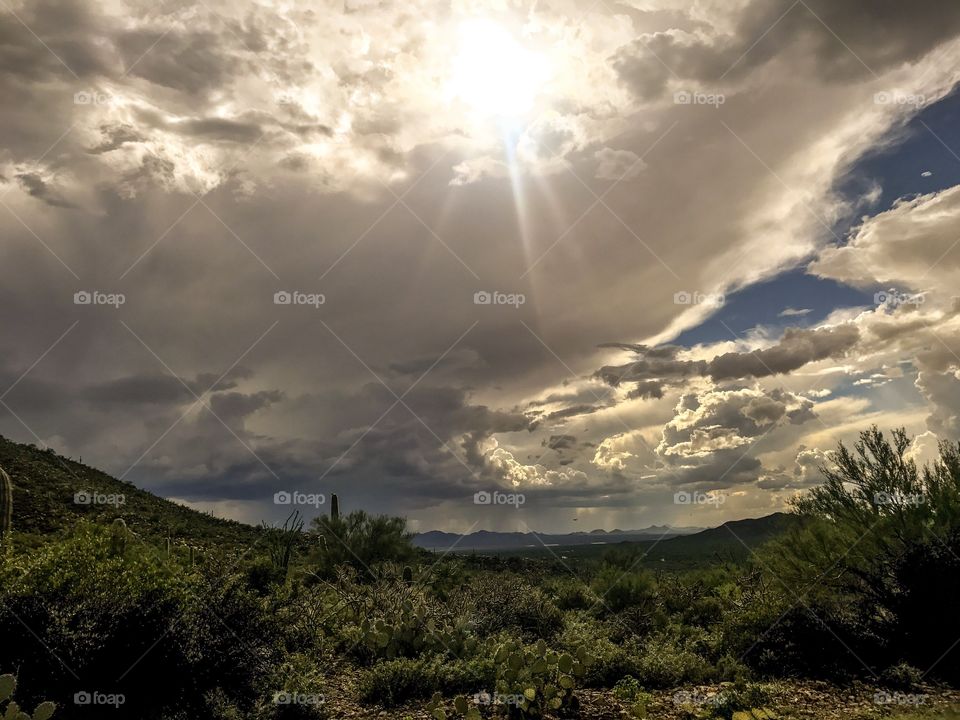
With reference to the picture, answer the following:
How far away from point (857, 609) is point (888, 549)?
1.28 metres

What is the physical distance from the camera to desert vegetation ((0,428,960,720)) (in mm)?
7750

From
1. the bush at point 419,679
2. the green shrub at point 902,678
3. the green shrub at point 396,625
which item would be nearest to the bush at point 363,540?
the green shrub at point 396,625

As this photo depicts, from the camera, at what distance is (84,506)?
30922 mm

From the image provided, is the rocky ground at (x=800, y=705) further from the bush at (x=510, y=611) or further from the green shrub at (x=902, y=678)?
the bush at (x=510, y=611)

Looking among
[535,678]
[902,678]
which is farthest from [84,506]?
[902,678]

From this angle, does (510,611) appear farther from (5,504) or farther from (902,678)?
(5,504)

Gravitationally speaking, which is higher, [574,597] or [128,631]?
[128,631]

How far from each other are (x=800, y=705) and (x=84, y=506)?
105 ft

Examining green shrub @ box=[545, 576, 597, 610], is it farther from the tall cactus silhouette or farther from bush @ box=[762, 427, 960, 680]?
the tall cactus silhouette

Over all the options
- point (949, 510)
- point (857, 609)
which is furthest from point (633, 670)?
point (949, 510)

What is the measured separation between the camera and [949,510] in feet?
40.4

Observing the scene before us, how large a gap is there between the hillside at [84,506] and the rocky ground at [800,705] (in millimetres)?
17516

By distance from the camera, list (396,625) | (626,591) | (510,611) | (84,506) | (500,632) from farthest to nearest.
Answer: (84,506)
(626,591)
(510,611)
(500,632)
(396,625)

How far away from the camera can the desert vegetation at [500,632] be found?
25.4ft
